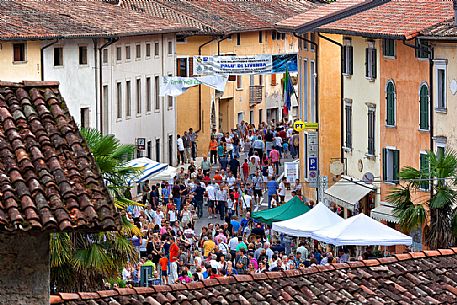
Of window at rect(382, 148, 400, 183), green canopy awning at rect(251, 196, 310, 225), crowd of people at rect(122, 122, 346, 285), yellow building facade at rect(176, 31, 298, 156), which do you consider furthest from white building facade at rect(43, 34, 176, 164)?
green canopy awning at rect(251, 196, 310, 225)

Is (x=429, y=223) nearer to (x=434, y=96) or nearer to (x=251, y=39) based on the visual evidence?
(x=434, y=96)

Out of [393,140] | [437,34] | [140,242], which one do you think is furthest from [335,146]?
[140,242]

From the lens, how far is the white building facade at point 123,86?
200ft

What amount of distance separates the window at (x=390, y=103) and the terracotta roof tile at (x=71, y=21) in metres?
13.1

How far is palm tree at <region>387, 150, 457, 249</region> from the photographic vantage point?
3519 cm

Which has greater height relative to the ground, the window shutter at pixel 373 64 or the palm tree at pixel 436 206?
the window shutter at pixel 373 64

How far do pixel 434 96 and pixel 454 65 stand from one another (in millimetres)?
1358

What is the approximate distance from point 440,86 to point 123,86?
2258 cm

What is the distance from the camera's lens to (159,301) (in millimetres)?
17234

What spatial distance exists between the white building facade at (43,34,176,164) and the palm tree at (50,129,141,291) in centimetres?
3007

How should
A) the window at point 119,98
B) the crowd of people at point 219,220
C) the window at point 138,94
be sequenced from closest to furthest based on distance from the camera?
the crowd of people at point 219,220 → the window at point 119,98 → the window at point 138,94

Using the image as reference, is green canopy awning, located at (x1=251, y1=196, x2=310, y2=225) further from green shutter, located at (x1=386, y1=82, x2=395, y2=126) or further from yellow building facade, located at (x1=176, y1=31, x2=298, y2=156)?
yellow building facade, located at (x1=176, y1=31, x2=298, y2=156)

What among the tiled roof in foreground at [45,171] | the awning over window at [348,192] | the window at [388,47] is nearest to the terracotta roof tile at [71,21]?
the awning over window at [348,192]

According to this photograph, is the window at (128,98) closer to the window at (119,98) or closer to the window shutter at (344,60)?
the window at (119,98)
